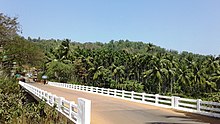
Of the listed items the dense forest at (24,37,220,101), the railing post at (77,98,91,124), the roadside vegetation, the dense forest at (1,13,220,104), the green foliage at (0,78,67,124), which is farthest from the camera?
the dense forest at (24,37,220,101)

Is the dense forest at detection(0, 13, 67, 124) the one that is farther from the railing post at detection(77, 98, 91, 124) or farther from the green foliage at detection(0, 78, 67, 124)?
the railing post at detection(77, 98, 91, 124)

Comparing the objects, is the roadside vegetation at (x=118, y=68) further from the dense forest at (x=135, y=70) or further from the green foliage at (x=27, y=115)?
the green foliage at (x=27, y=115)

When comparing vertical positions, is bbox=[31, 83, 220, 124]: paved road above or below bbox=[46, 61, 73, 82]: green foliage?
below

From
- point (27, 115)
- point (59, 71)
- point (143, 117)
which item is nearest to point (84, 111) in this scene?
point (143, 117)

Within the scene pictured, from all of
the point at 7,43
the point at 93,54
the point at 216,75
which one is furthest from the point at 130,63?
the point at 7,43

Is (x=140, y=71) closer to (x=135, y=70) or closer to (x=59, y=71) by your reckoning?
(x=135, y=70)

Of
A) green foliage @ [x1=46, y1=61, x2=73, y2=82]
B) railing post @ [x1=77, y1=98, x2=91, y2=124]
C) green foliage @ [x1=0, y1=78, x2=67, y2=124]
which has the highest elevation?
green foliage @ [x1=46, y1=61, x2=73, y2=82]

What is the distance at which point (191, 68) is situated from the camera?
77562mm

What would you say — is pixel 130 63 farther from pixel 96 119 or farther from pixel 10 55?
pixel 96 119

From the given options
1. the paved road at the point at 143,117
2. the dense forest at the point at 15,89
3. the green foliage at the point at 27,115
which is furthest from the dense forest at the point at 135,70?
the paved road at the point at 143,117

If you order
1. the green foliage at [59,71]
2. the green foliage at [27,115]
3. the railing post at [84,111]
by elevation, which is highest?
the green foliage at [59,71]

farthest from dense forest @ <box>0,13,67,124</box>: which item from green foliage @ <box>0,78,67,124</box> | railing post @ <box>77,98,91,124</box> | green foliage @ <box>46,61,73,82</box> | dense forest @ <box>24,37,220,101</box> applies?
dense forest @ <box>24,37,220,101</box>

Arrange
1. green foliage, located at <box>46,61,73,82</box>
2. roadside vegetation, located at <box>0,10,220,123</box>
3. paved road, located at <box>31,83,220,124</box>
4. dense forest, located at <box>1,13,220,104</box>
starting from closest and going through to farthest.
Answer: paved road, located at <box>31,83,220,124</box>, roadside vegetation, located at <box>0,10,220,123</box>, dense forest, located at <box>1,13,220,104</box>, green foliage, located at <box>46,61,73,82</box>

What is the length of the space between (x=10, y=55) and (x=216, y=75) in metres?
45.9
